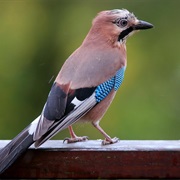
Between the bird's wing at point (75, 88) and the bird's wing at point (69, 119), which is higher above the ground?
the bird's wing at point (75, 88)

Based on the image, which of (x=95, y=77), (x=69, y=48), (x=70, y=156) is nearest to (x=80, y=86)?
(x=95, y=77)

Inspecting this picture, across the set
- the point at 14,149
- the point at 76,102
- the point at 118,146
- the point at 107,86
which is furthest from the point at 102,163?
the point at 107,86

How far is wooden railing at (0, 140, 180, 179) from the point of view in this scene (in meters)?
4.26

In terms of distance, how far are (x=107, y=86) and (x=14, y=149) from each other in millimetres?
1044

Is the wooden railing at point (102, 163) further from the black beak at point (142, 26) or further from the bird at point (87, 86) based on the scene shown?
the black beak at point (142, 26)

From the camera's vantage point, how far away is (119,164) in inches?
169

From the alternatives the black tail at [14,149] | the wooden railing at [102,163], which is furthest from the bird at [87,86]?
the wooden railing at [102,163]

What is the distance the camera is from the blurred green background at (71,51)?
303 inches

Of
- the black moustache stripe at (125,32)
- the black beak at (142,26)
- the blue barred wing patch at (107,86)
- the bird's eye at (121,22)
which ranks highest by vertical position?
the bird's eye at (121,22)

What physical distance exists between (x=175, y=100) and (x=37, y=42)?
1570 mm

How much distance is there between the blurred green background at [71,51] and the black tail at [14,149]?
3.01 m

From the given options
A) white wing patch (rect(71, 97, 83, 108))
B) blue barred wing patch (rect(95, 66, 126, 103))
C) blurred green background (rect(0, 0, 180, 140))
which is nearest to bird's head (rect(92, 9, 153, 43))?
blue barred wing patch (rect(95, 66, 126, 103))

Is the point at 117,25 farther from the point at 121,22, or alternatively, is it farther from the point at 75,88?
the point at 75,88

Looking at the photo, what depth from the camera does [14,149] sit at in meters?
4.42
